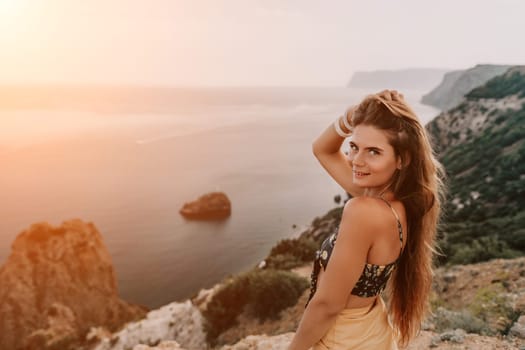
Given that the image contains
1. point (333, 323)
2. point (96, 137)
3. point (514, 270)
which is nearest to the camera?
point (333, 323)

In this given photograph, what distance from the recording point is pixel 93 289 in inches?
1070

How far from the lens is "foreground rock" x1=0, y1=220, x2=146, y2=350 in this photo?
24844 millimetres

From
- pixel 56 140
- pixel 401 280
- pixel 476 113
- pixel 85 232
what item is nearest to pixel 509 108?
pixel 476 113

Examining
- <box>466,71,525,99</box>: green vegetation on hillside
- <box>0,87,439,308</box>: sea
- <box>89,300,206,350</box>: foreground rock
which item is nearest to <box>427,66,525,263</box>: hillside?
<box>466,71,525,99</box>: green vegetation on hillside

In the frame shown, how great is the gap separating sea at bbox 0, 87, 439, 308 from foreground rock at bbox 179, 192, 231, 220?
1221mm

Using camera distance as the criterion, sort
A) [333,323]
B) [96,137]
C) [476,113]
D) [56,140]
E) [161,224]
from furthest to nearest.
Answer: [96,137] → [56,140] → [161,224] → [476,113] → [333,323]

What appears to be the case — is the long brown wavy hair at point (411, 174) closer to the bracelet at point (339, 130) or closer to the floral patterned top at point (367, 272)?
the floral patterned top at point (367, 272)

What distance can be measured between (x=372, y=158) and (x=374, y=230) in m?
0.32

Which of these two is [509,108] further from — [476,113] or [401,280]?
[401,280]

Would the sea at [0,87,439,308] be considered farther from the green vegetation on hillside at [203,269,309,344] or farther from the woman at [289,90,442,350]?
the woman at [289,90,442,350]

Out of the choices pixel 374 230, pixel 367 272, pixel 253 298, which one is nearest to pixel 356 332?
pixel 367 272

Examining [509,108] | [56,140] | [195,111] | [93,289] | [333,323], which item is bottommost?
[93,289]

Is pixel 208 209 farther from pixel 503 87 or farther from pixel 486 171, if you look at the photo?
→ pixel 503 87

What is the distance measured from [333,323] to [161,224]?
158 ft
